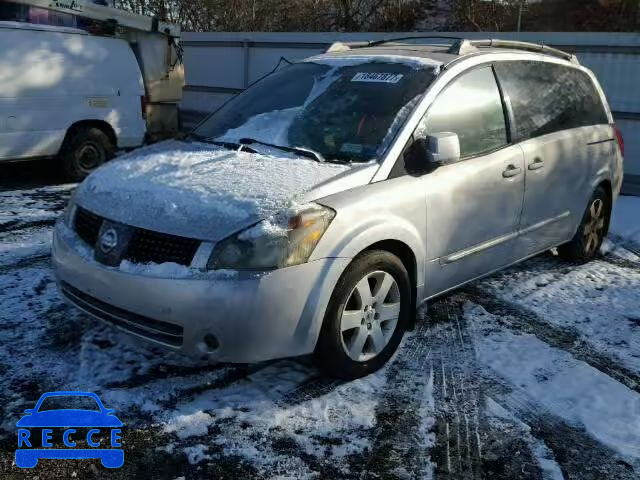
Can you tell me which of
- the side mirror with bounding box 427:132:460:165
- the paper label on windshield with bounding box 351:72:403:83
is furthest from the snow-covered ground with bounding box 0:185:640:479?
the paper label on windshield with bounding box 351:72:403:83

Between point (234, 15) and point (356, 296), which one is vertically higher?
point (234, 15)

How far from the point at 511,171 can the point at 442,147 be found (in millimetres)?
857

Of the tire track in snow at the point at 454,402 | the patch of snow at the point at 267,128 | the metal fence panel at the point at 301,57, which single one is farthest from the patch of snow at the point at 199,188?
the metal fence panel at the point at 301,57

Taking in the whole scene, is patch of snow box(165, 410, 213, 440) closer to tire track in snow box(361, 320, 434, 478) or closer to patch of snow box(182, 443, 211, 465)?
patch of snow box(182, 443, 211, 465)

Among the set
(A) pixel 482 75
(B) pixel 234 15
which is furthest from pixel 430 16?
(A) pixel 482 75

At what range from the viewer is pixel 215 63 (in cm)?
1358

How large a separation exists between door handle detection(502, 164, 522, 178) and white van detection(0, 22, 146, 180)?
587cm

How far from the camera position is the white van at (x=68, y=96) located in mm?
7395

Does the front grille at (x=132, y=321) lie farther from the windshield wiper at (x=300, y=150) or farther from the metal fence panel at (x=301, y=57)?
the metal fence panel at (x=301, y=57)

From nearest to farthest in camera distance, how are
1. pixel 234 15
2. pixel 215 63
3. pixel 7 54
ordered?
pixel 7 54 → pixel 215 63 → pixel 234 15

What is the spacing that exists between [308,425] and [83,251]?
56.0 inches

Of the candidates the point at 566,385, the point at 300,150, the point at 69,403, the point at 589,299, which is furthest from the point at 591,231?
the point at 69,403

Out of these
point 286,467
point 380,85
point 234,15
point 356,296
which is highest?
point 234,15

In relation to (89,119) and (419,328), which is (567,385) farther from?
(89,119)
